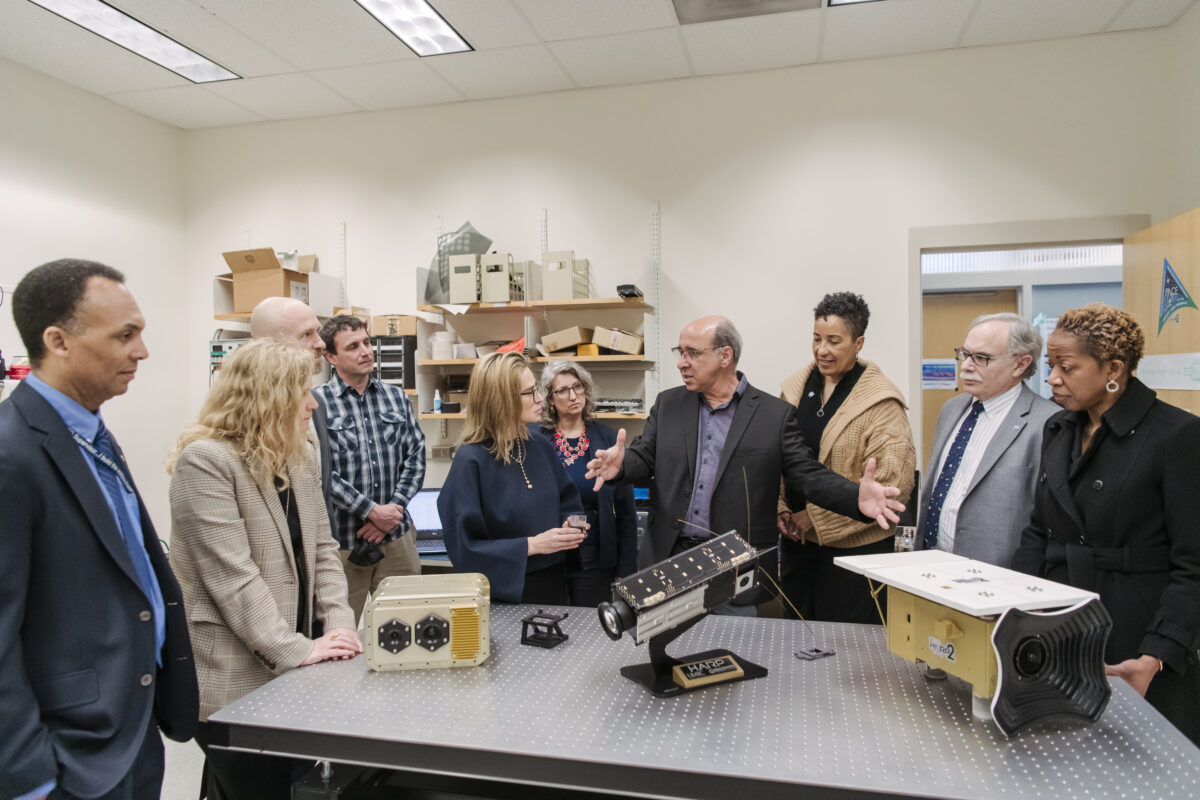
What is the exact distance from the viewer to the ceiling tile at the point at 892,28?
10.8 ft

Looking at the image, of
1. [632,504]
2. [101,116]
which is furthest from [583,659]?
[101,116]

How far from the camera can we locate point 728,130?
4.03 meters

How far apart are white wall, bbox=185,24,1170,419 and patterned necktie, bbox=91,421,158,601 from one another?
3099mm

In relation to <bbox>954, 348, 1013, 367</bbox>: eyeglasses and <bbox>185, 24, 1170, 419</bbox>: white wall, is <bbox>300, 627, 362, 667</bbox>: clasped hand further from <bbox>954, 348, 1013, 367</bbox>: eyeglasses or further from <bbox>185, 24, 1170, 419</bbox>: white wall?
<bbox>185, 24, 1170, 419</bbox>: white wall

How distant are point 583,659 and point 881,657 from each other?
2.17 ft

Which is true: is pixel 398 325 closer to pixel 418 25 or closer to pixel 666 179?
pixel 418 25

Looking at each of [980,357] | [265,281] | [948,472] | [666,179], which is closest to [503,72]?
[666,179]

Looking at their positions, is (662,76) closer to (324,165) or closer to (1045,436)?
(324,165)

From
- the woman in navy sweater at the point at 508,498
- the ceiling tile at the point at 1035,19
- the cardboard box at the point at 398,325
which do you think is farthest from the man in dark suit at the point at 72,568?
the ceiling tile at the point at 1035,19

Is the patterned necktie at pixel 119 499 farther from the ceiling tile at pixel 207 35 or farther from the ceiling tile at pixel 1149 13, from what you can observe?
the ceiling tile at pixel 1149 13

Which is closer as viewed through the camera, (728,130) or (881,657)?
(881,657)

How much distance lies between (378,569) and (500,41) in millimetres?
2668

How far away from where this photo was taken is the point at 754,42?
3.64 meters

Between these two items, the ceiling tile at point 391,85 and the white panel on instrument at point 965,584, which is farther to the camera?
the ceiling tile at point 391,85
